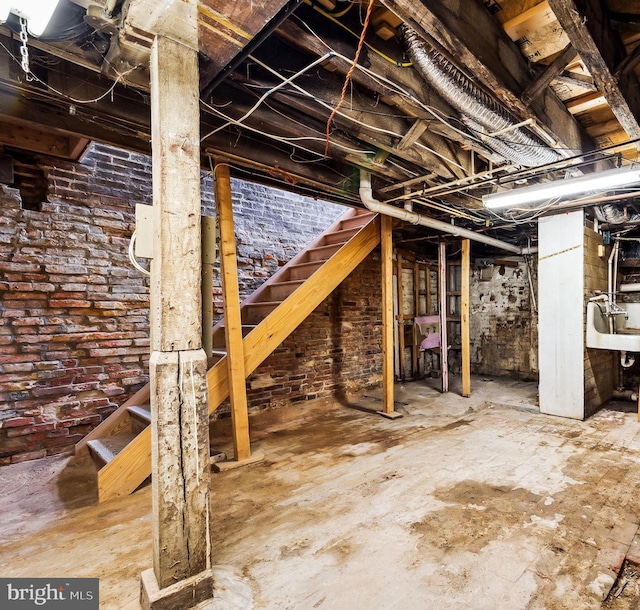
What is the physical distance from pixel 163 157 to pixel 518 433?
3.83 metres

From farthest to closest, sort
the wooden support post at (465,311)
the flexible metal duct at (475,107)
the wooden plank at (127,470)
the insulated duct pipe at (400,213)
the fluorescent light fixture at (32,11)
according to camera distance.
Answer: the wooden support post at (465,311)
the insulated duct pipe at (400,213)
the wooden plank at (127,470)
the flexible metal duct at (475,107)
the fluorescent light fixture at (32,11)

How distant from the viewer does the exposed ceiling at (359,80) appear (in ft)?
5.07

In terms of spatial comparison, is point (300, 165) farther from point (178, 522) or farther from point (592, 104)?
point (178, 522)

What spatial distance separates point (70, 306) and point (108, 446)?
1131 mm

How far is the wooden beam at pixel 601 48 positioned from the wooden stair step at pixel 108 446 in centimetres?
338

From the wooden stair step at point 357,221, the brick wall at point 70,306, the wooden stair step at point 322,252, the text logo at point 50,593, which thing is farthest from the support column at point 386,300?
the text logo at point 50,593

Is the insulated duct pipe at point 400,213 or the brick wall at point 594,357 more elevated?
the insulated duct pipe at point 400,213

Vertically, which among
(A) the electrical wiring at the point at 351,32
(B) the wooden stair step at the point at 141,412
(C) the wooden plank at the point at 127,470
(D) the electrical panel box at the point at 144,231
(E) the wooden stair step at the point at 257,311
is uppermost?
(A) the electrical wiring at the point at 351,32

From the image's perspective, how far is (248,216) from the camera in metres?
4.04

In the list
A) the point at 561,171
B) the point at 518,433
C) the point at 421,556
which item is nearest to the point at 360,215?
the point at 561,171

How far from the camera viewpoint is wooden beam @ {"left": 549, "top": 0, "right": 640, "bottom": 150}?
4.84 ft

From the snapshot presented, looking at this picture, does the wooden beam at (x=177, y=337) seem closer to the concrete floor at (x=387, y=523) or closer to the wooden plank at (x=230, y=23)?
the wooden plank at (x=230, y=23)

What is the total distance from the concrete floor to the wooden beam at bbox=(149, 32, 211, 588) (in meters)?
0.37

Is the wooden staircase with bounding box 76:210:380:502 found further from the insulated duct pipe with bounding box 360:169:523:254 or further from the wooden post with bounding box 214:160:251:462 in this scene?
the insulated duct pipe with bounding box 360:169:523:254
